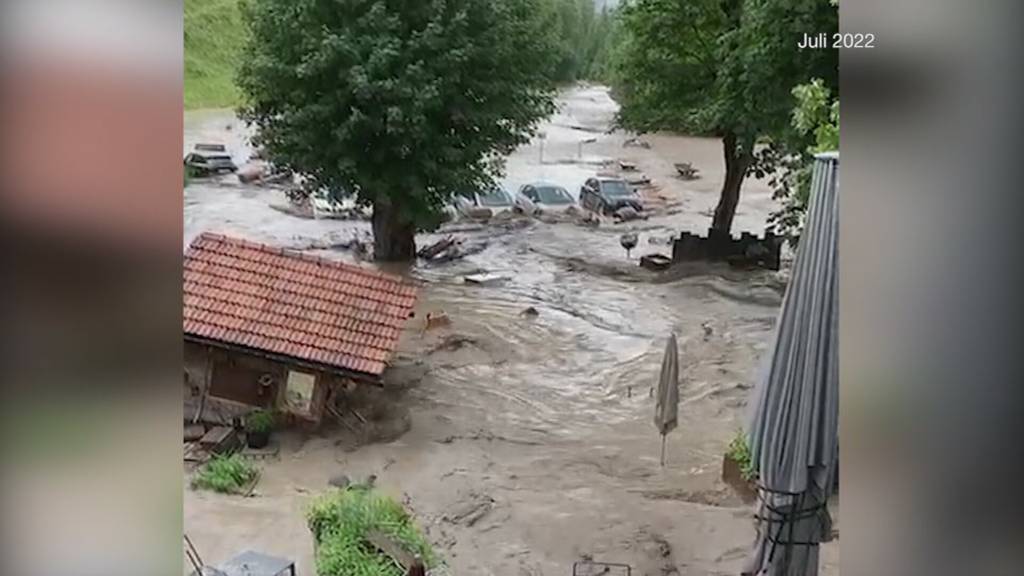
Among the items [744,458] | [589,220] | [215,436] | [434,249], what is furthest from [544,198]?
[215,436]

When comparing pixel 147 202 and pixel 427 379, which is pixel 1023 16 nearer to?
pixel 147 202

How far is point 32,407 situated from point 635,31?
1.13 meters

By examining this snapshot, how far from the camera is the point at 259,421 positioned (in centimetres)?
155

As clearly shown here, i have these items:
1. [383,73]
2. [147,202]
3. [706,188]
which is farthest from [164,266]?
[706,188]

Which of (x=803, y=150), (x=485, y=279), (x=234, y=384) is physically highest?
(x=803, y=150)

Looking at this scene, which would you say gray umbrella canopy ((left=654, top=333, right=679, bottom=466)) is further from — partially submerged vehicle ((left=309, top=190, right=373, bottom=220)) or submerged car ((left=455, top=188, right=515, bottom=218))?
partially submerged vehicle ((left=309, top=190, right=373, bottom=220))

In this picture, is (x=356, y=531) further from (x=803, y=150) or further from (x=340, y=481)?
(x=803, y=150)

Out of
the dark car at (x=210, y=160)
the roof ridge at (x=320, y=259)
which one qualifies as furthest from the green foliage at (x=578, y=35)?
the dark car at (x=210, y=160)

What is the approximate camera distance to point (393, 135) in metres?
1.61

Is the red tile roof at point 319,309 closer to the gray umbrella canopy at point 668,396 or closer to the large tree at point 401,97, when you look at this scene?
the large tree at point 401,97

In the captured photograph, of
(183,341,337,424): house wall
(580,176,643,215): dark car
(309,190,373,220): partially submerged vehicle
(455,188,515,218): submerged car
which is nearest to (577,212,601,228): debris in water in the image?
(580,176,643,215): dark car

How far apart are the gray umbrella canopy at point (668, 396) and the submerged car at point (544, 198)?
0.30 metres

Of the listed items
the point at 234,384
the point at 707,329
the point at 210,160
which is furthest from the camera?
the point at 707,329

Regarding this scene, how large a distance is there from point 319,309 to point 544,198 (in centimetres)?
40
